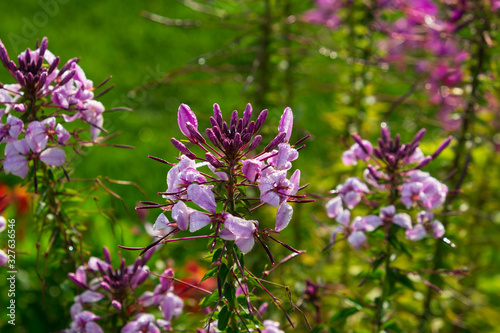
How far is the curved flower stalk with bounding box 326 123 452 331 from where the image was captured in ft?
4.91

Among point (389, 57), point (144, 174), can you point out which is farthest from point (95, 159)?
point (389, 57)

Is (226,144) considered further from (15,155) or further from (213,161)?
(15,155)

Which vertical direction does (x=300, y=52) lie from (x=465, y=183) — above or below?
above

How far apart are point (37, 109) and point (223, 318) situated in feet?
2.44

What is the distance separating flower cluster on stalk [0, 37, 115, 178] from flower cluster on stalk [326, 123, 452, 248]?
2.45 ft

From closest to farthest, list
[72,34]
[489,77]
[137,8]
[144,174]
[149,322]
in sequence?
[149,322], [489,77], [144,174], [72,34], [137,8]

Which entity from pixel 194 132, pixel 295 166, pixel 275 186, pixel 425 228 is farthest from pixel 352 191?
pixel 295 166

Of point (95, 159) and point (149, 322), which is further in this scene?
point (95, 159)

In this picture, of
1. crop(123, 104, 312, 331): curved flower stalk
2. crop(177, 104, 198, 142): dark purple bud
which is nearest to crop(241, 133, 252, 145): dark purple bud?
crop(123, 104, 312, 331): curved flower stalk

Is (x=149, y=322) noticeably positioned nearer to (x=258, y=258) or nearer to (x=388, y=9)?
(x=258, y=258)

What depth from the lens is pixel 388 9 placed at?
2600mm

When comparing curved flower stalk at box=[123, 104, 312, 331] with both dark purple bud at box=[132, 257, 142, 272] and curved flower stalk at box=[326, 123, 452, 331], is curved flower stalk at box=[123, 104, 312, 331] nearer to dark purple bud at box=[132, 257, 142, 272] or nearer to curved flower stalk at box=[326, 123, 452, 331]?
dark purple bud at box=[132, 257, 142, 272]

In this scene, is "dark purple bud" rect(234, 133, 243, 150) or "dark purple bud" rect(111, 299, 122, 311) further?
"dark purple bud" rect(111, 299, 122, 311)

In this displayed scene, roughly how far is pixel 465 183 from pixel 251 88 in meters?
1.04
